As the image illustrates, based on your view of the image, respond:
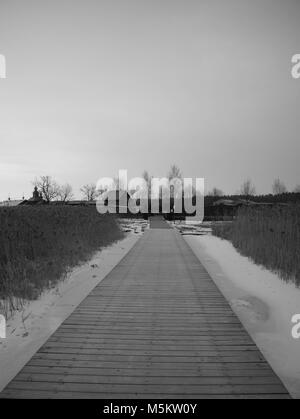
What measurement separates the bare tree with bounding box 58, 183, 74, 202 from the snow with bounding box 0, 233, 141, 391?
80.2 meters

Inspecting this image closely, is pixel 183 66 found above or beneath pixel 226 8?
beneath

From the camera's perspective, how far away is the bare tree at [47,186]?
82.0 m

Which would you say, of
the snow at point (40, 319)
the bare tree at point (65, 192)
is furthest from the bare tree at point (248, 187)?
the snow at point (40, 319)

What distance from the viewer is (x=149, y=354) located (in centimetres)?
352

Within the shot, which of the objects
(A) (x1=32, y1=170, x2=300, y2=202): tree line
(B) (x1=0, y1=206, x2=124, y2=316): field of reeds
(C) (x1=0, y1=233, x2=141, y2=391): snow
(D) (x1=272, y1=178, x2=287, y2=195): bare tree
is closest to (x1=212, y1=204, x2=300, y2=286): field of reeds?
(C) (x1=0, y1=233, x2=141, y2=391): snow

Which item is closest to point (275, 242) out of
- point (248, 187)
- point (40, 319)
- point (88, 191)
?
point (40, 319)

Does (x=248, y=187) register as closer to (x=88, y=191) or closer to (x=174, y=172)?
(x=174, y=172)

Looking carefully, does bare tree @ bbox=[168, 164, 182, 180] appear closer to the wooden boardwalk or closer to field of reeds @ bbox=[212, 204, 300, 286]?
field of reeds @ bbox=[212, 204, 300, 286]

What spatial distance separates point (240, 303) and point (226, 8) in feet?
83.7

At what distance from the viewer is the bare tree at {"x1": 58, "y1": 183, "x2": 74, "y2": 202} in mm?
84825

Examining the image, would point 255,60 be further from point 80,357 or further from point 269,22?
point 80,357

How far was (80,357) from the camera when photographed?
3.42m

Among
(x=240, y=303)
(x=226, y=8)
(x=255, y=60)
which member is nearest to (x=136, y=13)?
(x=226, y=8)

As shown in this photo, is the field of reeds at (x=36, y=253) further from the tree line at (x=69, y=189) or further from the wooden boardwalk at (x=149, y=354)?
the tree line at (x=69, y=189)
